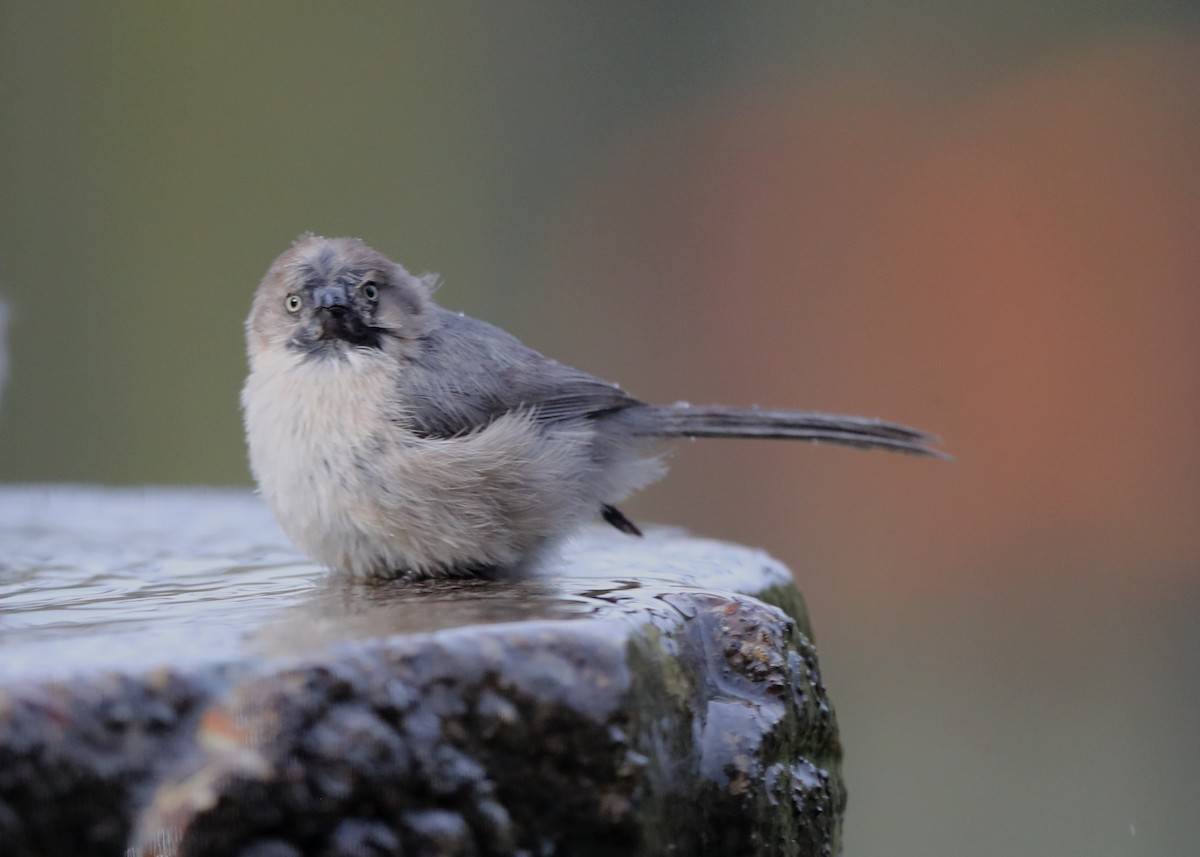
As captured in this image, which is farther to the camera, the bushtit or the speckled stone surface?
the bushtit

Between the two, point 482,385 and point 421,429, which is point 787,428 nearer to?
point 482,385

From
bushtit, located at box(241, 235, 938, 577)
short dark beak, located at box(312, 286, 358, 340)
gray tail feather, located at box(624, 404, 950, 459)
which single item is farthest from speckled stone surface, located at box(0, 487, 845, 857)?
gray tail feather, located at box(624, 404, 950, 459)

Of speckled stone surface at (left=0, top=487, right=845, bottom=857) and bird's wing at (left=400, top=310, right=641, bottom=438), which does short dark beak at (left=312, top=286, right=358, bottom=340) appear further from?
speckled stone surface at (left=0, top=487, right=845, bottom=857)

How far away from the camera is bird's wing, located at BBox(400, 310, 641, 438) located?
137 inches

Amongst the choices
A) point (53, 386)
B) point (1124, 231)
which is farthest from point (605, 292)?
point (53, 386)

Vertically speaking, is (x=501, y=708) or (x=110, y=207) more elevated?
(x=110, y=207)

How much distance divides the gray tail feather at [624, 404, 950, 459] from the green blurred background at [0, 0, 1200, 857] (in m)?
3.59

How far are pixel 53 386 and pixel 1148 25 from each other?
7.80 m

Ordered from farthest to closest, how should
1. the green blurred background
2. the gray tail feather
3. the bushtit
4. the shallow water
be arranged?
1. the green blurred background
2. the gray tail feather
3. the bushtit
4. the shallow water

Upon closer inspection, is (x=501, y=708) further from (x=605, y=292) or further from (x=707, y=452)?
(x=605, y=292)

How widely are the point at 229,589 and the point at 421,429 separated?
0.62m

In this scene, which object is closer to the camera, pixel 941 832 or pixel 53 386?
pixel 941 832

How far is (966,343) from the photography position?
8.12 meters

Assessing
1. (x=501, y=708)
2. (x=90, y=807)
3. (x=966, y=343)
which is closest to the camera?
(x=90, y=807)
